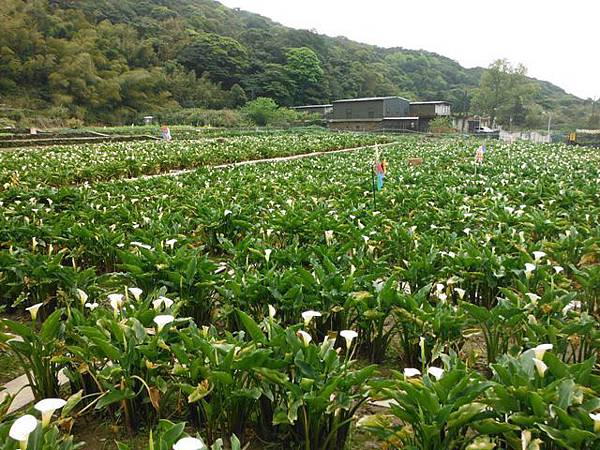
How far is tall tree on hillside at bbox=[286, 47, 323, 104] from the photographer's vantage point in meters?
64.6

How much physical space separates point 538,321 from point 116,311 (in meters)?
2.46

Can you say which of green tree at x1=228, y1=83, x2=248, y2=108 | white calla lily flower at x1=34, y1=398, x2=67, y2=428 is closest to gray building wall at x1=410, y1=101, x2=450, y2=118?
green tree at x1=228, y1=83, x2=248, y2=108

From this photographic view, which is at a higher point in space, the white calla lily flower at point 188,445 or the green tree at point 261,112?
the green tree at point 261,112

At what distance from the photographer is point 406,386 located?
1.84 meters

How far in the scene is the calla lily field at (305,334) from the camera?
6.12 ft

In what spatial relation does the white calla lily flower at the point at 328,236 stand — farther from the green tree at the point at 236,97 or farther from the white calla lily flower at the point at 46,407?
the green tree at the point at 236,97

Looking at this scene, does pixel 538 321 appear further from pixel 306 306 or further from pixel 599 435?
pixel 306 306

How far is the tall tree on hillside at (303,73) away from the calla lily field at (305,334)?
201 feet

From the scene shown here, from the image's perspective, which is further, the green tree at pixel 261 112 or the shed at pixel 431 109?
the shed at pixel 431 109

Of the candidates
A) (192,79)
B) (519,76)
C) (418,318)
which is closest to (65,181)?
(418,318)

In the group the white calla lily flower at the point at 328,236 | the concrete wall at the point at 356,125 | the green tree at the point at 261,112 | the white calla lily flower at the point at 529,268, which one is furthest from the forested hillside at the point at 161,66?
the white calla lily flower at the point at 529,268

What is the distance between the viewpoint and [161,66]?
59344 mm

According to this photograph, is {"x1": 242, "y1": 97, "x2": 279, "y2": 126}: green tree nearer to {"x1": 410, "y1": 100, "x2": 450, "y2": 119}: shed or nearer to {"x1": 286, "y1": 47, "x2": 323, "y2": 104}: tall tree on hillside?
{"x1": 286, "y1": 47, "x2": 323, "y2": 104}: tall tree on hillside

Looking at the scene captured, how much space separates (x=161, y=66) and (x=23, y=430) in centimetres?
6358
